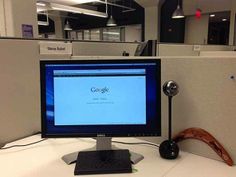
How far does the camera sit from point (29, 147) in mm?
1228

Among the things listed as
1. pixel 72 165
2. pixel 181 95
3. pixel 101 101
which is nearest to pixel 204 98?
pixel 181 95

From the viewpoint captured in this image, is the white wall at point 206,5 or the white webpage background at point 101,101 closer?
the white webpage background at point 101,101

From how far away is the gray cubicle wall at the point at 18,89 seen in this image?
125 centimetres

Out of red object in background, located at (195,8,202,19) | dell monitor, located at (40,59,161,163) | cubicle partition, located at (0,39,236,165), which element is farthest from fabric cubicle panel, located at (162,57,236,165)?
red object in background, located at (195,8,202,19)

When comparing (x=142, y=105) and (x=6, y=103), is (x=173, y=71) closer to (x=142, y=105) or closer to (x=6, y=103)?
(x=142, y=105)

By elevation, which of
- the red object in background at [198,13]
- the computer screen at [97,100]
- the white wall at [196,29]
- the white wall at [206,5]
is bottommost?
the computer screen at [97,100]

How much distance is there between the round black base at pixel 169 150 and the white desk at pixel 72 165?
0.02 metres

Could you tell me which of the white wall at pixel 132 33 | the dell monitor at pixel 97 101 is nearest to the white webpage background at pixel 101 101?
the dell monitor at pixel 97 101

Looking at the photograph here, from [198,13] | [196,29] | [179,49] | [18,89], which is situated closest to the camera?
[18,89]

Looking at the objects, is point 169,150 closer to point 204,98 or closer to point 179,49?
point 204,98

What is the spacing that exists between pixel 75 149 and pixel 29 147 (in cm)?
23

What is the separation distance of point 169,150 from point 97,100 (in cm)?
38

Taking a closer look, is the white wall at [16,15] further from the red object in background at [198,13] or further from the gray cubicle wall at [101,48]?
the red object in background at [198,13]

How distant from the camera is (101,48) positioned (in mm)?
1788
